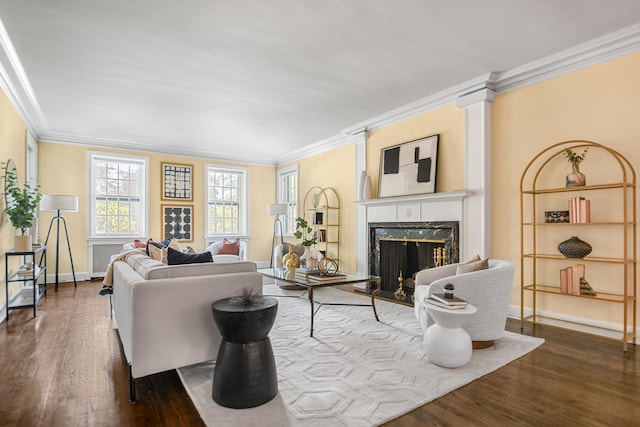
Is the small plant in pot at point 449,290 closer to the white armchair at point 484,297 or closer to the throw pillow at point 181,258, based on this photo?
the white armchair at point 484,297

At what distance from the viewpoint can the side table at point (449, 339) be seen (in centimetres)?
262

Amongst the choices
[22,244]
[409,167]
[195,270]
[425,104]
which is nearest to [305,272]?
[195,270]

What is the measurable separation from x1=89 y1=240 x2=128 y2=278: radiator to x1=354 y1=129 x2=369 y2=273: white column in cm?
469

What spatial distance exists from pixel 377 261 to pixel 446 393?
3.48 m

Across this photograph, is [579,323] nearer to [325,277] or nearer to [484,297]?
[484,297]

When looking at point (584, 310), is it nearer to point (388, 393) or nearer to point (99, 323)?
point (388, 393)

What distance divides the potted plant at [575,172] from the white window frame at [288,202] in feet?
17.8

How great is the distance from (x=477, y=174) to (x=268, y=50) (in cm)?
277

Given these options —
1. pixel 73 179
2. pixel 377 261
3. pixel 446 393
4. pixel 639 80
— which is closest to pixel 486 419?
pixel 446 393

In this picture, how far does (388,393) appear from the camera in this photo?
7.40 feet

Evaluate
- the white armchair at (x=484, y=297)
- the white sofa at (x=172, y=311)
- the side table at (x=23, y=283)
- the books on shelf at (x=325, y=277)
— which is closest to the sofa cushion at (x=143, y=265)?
the white sofa at (x=172, y=311)

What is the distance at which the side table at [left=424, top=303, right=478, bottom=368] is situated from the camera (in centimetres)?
262

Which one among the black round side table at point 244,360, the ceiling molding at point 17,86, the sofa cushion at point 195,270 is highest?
the ceiling molding at point 17,86

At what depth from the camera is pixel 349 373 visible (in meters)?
2.56
